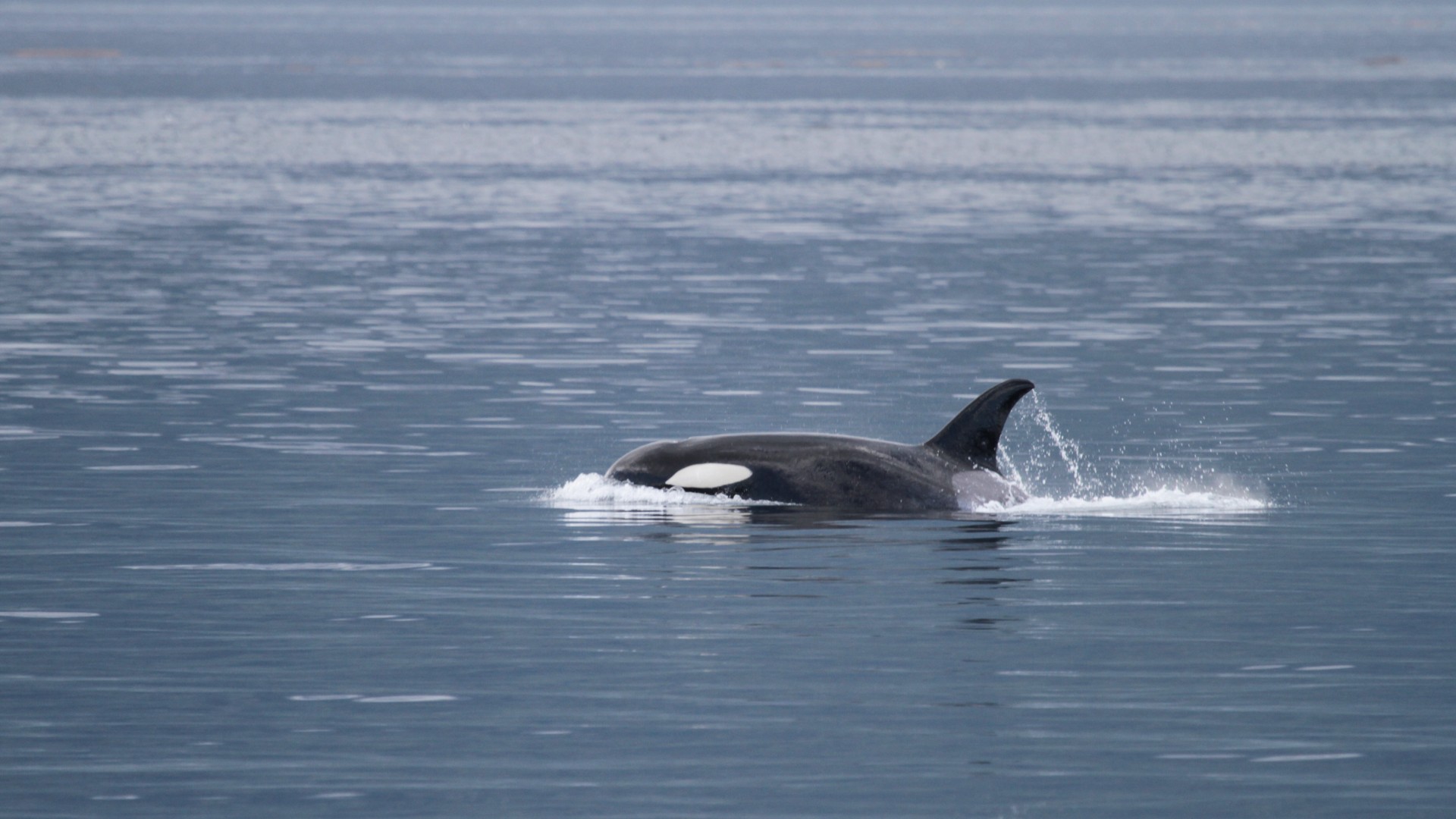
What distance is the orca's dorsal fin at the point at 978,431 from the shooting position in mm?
17969

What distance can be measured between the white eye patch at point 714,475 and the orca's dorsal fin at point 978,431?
1311 millimetres

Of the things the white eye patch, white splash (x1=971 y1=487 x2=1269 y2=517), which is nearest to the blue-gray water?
white splash (x1=971 y1=487 x2=1269 y2=517)

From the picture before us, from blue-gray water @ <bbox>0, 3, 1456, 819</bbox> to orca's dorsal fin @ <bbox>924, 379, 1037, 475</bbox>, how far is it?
1.72 ft

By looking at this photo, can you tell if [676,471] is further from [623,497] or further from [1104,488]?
[1104,488]

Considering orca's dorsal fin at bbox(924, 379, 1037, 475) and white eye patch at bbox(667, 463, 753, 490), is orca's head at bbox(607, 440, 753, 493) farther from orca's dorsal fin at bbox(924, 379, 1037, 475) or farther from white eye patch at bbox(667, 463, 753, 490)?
orca's dorsal fin at bbox(924, 379, 1037, 475)

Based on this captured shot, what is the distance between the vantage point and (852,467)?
1797cm

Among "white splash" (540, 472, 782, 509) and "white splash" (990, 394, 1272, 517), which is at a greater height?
"white splash" (540, 472, 782, 509)

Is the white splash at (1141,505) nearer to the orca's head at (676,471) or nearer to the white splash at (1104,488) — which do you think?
the white splash at (1104,488)

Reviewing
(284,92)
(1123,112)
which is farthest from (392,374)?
(284,92)

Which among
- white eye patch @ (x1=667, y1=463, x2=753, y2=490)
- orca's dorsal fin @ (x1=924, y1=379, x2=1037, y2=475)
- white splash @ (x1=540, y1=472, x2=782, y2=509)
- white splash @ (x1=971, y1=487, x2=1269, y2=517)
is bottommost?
white splash @ (x1=971, y1=487, x2=1269, y2=517)

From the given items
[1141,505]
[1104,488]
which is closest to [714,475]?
[1141,505]

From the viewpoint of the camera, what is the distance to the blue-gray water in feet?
37.1

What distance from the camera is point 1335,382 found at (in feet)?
86.8

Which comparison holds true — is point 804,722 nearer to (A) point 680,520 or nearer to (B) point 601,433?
(A) point 680,520
